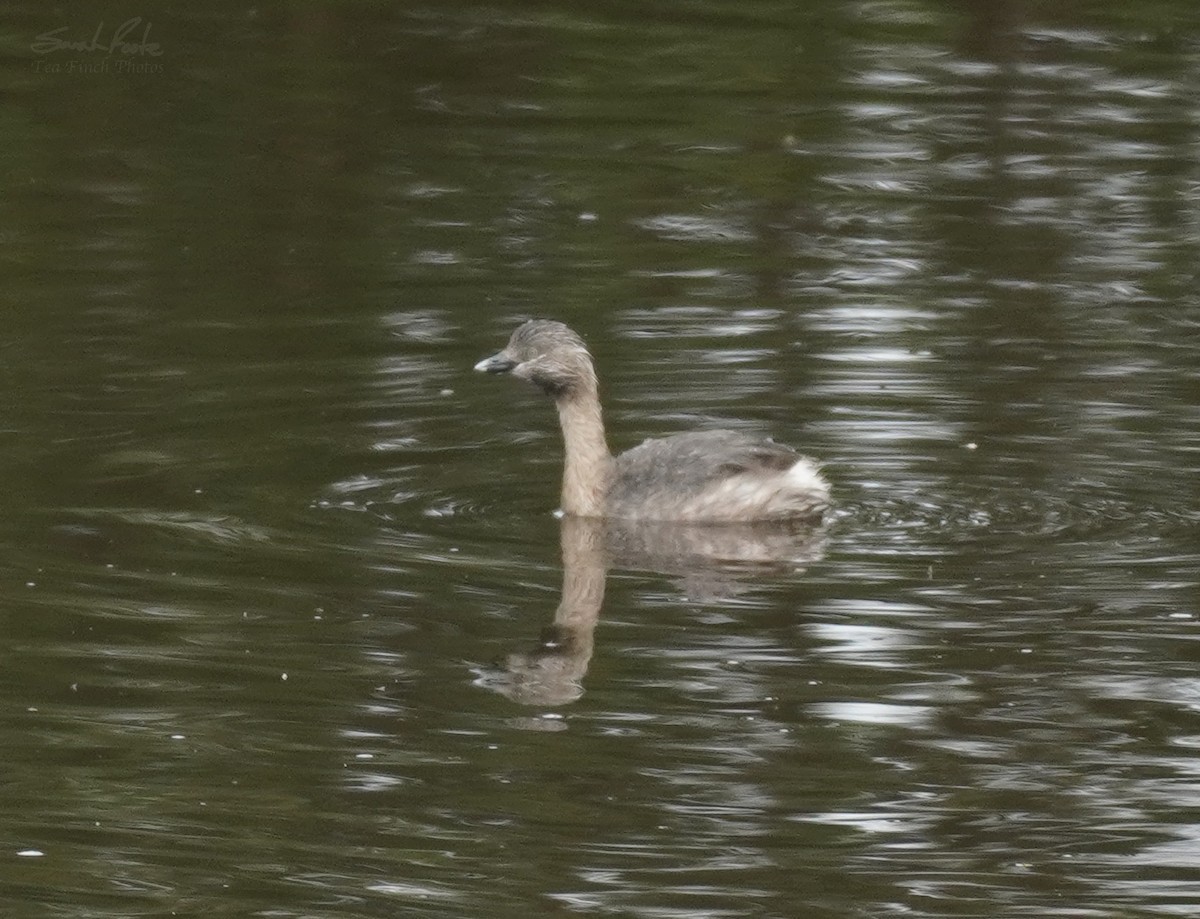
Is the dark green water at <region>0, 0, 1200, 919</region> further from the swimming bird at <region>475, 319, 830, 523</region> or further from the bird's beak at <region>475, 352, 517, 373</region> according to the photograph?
the bird's beak at <region>475, 352, 517, 373</region>

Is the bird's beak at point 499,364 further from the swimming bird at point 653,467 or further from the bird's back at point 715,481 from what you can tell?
the bird's back at point 715,481

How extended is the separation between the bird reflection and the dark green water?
0.11 feet

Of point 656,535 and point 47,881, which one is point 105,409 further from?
point 47,881

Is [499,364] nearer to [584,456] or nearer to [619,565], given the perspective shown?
[584,456]

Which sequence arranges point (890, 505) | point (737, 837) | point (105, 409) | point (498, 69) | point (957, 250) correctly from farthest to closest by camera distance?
point (498, 69) → point (957, 250) → point (105, 409) → point (890, 505) → point (737, 837)

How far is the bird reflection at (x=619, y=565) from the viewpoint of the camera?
335 inches

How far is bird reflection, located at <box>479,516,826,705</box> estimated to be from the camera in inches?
335

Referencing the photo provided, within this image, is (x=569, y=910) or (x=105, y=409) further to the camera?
(x=105, y=409)

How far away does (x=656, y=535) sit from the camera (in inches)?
413

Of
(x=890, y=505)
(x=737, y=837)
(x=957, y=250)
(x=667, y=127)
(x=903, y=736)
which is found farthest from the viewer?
(x=667, y=127)

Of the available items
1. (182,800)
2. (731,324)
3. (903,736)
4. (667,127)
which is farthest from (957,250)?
(182,800)

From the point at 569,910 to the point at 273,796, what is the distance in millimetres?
1177

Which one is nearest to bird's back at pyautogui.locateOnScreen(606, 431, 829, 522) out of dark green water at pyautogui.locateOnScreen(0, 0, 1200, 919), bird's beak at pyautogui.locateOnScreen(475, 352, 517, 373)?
dark green water at pyautogui.locateOnScreen(0, 0, 1200, 919)

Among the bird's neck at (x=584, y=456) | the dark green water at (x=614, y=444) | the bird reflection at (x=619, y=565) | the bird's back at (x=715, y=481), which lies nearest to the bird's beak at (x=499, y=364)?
the bird's neck at (x=584, y=456)
